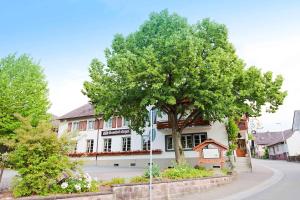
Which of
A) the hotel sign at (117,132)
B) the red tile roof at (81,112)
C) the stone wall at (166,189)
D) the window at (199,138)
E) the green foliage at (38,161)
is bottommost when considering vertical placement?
the stone wall at (166,189)

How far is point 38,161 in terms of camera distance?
967 cm

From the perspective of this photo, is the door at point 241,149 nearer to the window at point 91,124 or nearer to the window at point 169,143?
the window at point 169,143

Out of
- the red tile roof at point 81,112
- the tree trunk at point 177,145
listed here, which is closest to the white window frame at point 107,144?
the red tile roof at point 81,112

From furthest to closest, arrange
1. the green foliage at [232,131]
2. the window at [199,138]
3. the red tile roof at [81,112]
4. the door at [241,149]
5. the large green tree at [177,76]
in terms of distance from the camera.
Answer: the red tile roof at [81,112], the door at [241,149], the window at [199,138], the green foliage at [232,131], the large green tree at [177,76]

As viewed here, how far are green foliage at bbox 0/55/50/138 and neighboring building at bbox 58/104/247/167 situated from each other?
536 centimetres

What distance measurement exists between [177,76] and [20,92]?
44.8 ft

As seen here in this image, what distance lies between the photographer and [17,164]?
9.59 metres

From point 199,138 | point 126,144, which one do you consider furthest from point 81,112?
point 199,138

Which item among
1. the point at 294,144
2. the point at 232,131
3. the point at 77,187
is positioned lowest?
the point at 77,187

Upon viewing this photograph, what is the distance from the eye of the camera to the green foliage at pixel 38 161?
30.7 ft

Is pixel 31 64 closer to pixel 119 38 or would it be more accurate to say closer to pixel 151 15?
pixel 119 38

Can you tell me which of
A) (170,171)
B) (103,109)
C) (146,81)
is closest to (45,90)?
(103,109)

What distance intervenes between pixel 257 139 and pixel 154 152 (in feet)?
256

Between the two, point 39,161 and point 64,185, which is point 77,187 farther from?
point 39,161
